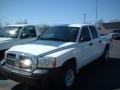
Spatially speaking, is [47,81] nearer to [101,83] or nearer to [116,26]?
[101,83]

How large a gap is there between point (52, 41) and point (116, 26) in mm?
55049

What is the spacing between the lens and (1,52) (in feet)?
22.7

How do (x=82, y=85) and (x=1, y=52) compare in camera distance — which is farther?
(x=1, y=52)

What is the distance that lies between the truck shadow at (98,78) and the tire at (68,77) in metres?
0.23

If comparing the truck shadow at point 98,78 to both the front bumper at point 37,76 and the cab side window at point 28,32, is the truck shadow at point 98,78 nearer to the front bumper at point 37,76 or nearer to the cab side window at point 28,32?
the front bumper at point 37,76

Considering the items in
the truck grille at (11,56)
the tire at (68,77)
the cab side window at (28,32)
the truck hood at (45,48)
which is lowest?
the tire at (68,77)

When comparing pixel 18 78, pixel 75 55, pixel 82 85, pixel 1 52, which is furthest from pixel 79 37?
pixel 1 52

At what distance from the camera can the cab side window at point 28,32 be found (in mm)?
8141

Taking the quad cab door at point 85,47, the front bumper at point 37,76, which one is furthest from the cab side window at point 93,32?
the front bumper at point 37,76

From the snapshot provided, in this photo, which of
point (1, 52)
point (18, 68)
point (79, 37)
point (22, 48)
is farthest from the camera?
point (1, 52)

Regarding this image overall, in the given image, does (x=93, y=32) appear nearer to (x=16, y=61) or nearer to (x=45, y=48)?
(x=45, y=48)

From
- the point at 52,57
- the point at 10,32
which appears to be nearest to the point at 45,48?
the point at 52,57

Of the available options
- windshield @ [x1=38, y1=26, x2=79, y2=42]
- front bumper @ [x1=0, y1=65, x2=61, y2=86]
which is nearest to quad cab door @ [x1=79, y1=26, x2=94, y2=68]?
windshield @ [x1=38, y1=26, x2=79, y2=42]

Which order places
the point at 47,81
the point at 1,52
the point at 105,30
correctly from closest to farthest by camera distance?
the point at 47,81
the point at 1,52
the point at 105,30
